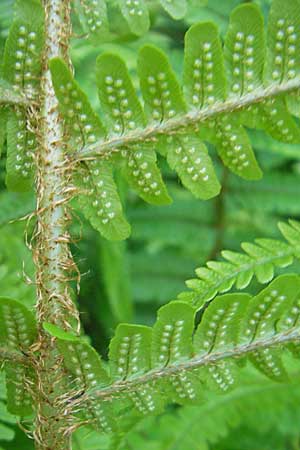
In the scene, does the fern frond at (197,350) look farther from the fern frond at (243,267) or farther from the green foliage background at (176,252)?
the green foliage background at (176,252)

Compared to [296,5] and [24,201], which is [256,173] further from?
[24,201]

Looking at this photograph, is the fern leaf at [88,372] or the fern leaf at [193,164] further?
the fern leaf at [193,164]

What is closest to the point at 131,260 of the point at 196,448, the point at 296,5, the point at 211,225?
the point at 211,225

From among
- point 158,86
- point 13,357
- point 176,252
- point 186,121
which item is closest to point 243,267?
point 186,121

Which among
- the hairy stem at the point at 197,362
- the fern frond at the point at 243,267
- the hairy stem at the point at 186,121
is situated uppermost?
the hairy stem at the point at 186,121

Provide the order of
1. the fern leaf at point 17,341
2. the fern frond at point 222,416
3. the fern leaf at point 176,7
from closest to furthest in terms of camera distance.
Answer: the fern leaf at point 17,341 < the fern leaf at point 176,7 < the fern frond at point 222,416

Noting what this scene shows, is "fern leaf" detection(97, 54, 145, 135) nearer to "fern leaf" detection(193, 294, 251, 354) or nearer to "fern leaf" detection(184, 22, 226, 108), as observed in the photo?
"fern leaf" detection(184, 22, 226, 108)

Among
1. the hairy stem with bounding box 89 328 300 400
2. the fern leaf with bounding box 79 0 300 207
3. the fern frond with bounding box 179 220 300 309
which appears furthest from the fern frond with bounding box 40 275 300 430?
the fern leaf with bounding box 79 0 300 207

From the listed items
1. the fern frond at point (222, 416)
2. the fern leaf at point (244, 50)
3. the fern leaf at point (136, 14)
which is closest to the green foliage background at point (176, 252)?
the fern frond at point (222, 416)

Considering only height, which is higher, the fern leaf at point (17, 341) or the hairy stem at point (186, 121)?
the hairy stem at point (186, 121)
